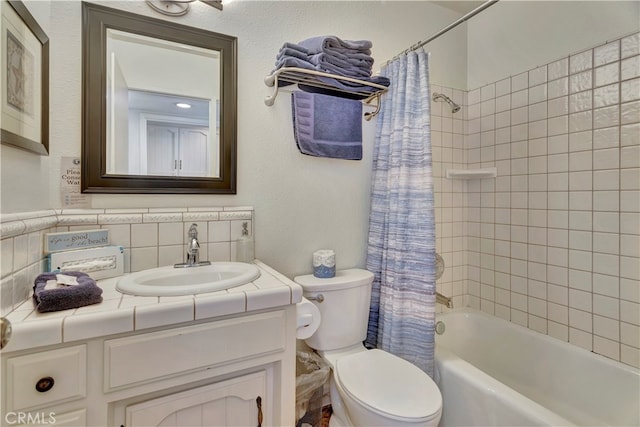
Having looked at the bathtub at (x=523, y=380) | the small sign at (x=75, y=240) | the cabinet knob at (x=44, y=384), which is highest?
the small sign at (x=75, y=240)

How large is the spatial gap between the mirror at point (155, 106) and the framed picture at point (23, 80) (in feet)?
0.41

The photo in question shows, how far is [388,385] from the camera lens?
1206 mm

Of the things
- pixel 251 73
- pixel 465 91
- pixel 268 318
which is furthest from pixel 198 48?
pixel 465 91

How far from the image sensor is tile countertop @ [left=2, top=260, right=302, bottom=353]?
0.67 metres

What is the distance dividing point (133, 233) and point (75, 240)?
0.18m

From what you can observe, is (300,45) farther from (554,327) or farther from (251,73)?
(554,327)

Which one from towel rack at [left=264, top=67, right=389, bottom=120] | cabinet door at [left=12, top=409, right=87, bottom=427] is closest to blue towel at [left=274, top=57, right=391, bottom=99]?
towel rack at [left=264, top=67, right=389, bottom=120]

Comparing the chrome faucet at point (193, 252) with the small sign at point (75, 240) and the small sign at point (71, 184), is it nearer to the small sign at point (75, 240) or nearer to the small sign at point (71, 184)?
the small sign at point (75, 240)

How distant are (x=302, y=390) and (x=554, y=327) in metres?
1.43

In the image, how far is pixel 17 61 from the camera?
847 millimetres

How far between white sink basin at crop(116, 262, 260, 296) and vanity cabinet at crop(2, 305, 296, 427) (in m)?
0.11

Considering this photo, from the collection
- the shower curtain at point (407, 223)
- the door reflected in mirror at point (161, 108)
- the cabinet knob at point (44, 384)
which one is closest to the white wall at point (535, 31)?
the shower curtain at point (407, 223)

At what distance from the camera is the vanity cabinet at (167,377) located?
679mm

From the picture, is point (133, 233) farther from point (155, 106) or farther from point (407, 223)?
point (407, 223)
